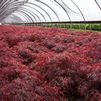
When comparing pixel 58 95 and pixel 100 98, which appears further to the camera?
pixel 58 95

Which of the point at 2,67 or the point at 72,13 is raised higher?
the point at 2,67

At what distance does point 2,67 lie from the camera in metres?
6.57

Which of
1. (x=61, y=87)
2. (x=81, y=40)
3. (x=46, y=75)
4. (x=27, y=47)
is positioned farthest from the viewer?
(x=81, y=40)

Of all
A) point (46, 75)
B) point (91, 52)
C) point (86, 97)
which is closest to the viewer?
point (86, 97)

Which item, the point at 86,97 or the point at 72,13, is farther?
the point at 72,13

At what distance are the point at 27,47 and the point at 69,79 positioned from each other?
318cm

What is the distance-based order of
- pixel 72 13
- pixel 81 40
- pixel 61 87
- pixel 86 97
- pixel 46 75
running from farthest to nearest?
pixel 72 13 < pixel 81 40 < pixel 46 75 < pixel 61 87 < pixel 86 97

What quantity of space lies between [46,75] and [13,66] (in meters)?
0.78

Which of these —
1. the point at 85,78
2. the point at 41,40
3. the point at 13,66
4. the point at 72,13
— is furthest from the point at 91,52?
the point at 72,13

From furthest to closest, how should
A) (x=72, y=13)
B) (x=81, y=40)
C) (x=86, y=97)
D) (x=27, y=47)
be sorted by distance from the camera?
(x=72, y=13) → (x=81, y=40) → (x=27, y=47) → (x=86, y=97)

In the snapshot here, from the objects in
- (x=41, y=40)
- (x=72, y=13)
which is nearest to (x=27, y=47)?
(x=41, y=40)

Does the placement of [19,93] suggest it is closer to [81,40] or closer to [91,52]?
[91,52]

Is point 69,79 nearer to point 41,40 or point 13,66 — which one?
point 13,66

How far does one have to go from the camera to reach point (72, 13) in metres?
29.3
